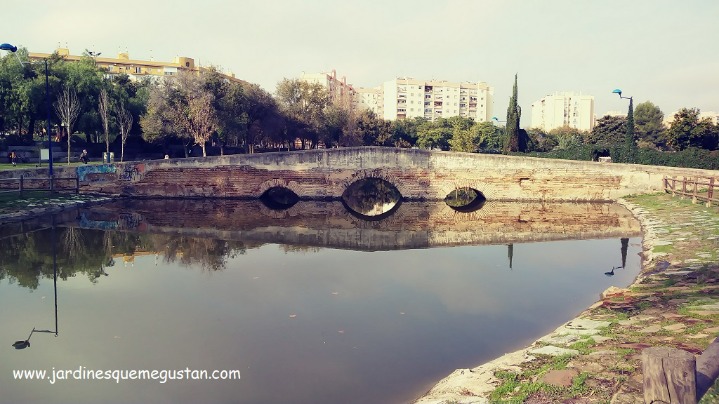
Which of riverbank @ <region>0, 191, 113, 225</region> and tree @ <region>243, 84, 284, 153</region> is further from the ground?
tree @ <region>243, 84, 284, 153</region>

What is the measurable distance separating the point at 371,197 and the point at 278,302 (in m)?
25.2

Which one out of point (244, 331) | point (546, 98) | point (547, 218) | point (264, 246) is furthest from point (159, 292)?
point (546, 98)

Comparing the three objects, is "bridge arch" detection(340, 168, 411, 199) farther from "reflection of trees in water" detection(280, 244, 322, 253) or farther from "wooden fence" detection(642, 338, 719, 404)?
"wooden fence" detection(642, 338, 719, 404)

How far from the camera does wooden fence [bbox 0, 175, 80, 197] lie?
78.9 feet

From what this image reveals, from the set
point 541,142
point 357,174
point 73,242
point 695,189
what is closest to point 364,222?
point 357,174

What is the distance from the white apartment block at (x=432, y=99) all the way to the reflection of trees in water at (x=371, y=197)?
202 feet

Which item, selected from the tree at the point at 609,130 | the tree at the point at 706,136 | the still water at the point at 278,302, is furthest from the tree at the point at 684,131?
the still water at the point at 278,302

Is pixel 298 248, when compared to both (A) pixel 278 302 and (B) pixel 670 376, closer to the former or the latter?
Answer: (A) pixel 278 302

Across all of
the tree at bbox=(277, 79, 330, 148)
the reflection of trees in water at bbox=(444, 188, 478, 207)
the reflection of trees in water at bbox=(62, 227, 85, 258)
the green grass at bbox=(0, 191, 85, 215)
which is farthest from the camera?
the tree at bbox=(277, 79, 330, 148)

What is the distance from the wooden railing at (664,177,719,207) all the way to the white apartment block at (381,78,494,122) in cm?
7720

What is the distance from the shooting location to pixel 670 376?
9.88ft

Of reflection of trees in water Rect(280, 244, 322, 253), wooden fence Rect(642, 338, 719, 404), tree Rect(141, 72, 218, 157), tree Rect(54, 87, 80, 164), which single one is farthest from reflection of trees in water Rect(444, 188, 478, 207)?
wooden fence Rect(642, 338, 719, 404)

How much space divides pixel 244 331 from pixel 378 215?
17.7 meters

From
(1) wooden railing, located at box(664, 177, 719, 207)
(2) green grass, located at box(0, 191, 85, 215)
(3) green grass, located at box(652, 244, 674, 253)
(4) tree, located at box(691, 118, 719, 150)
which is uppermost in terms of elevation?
(4) tree, located at box(691, 118, 719, 150)
